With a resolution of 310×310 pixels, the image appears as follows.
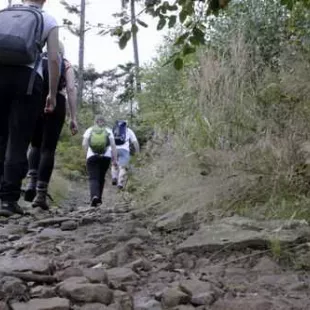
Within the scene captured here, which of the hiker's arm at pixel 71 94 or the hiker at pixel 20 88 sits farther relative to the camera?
the hiker's arm at pixel 71 94

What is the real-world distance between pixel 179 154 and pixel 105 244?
6.00ft

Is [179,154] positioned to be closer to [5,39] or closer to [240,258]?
[5,39]

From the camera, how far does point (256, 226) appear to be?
136 inches

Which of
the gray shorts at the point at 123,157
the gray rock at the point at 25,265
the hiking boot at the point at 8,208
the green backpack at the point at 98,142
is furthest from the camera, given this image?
the gray shorts at the point at 123,157

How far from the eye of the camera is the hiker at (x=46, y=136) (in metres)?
5.13

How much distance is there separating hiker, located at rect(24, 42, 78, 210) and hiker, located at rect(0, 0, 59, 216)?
0.65 meters

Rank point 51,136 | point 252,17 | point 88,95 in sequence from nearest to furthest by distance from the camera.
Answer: point 51,136, point 252,17, point 88,95

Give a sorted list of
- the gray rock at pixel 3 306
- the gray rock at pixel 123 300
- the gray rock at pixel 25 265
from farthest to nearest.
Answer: the gray rock at pixel 25 265 < the gray rock at pixel 123 300 < the gray rock at pixel 3 306

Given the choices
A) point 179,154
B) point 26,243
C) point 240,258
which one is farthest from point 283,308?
point 179,154

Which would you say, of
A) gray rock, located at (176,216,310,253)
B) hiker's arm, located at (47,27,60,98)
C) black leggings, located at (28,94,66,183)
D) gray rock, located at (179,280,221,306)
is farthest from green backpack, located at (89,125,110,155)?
gray rock, located at (179,280,221,306)

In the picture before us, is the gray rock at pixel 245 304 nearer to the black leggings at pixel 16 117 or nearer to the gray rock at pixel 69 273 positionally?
the gray rock at pixel 69 273

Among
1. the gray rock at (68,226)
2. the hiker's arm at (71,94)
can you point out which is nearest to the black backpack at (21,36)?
the gray rock at (68,226)

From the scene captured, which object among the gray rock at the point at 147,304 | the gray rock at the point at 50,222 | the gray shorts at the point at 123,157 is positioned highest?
the gray shorts at the point at 123,157

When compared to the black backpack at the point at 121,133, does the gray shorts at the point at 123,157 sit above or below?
below
